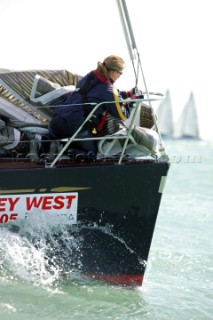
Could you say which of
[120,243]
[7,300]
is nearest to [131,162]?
[120,243]

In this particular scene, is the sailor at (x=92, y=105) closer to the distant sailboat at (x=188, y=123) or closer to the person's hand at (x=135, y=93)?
the person's hand at (x=135, y=93)

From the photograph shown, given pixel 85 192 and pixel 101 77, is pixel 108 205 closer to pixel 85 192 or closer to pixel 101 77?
pixel 85 192

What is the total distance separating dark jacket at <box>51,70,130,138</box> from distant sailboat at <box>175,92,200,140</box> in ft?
241

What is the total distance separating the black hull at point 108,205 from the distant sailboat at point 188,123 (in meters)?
73.2

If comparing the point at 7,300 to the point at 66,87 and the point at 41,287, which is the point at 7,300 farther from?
the point at 66,87

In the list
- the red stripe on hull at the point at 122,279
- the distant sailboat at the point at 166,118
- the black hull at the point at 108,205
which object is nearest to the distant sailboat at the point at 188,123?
the distant sailboat at the point at 166,118

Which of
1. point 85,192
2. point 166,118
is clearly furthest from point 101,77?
point 166,118

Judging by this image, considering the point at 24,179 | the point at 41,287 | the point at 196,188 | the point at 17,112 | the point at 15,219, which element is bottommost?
the point at 196,188

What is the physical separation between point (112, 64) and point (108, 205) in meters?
1.36

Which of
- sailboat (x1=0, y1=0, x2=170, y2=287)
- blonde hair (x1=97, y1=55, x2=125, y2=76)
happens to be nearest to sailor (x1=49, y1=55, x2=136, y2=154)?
blonde hair (x1=97, y1=55, x2=125, y2=76)

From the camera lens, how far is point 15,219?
249 inches

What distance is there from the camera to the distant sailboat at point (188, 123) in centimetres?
7912

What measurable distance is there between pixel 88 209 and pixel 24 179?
685 mm

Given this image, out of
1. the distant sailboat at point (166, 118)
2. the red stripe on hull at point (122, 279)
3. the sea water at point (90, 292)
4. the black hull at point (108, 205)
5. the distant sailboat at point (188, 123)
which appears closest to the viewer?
the sea water at point (90, 292)
